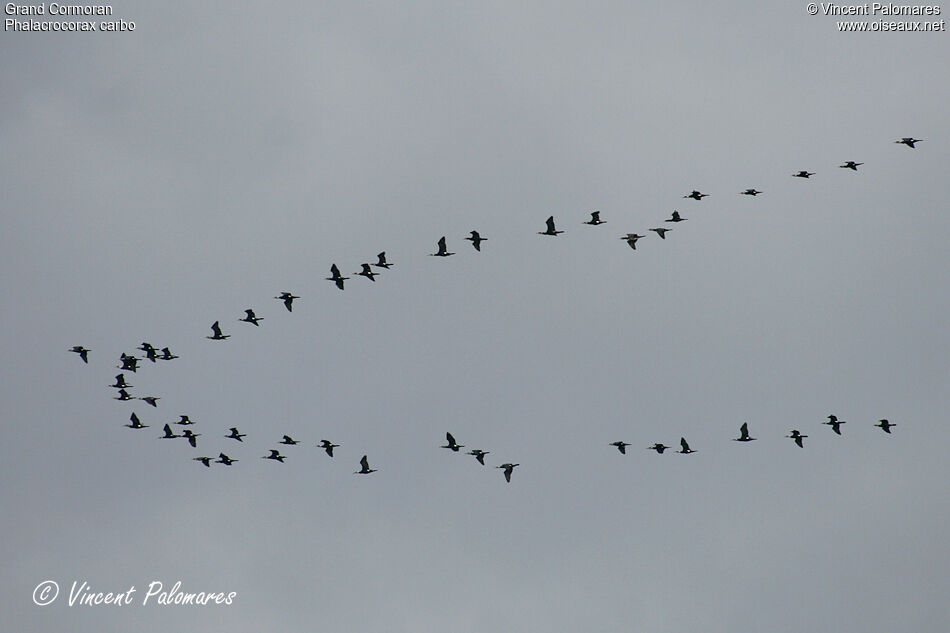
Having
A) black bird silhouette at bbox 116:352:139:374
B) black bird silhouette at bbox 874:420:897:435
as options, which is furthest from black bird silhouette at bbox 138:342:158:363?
black bird silhouette at bbox 874:420:897:435

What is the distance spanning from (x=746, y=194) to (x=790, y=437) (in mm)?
21178

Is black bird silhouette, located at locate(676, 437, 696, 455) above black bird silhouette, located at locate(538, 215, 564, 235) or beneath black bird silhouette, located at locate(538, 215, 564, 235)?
beneath

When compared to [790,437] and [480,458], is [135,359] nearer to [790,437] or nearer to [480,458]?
[480,458]

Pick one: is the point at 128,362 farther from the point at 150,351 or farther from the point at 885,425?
the point at 885,425

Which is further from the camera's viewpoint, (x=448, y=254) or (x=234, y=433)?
(x=234, y=433)

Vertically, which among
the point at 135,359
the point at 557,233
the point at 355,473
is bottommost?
the point at 355,473

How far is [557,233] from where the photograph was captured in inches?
5285

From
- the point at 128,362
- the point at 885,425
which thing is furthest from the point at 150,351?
the point at 885,425

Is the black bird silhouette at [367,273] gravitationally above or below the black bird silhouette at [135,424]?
above

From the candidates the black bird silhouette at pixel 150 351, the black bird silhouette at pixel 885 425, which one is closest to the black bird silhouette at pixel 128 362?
the black bird silhouette at pixel 150 351

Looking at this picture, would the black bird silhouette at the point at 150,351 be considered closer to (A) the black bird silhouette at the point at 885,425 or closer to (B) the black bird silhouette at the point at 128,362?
(B) the black bird silhouette at the point at 128,362

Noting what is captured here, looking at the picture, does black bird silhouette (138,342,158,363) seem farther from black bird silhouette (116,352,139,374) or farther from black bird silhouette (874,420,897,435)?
black bird silhouette (874,420,897,435)

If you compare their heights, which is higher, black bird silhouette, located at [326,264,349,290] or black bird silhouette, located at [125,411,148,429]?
black bird silhouette, located at [326,264,349,290]

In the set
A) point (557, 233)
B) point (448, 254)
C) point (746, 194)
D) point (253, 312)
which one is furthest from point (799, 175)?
point (253, 312)
